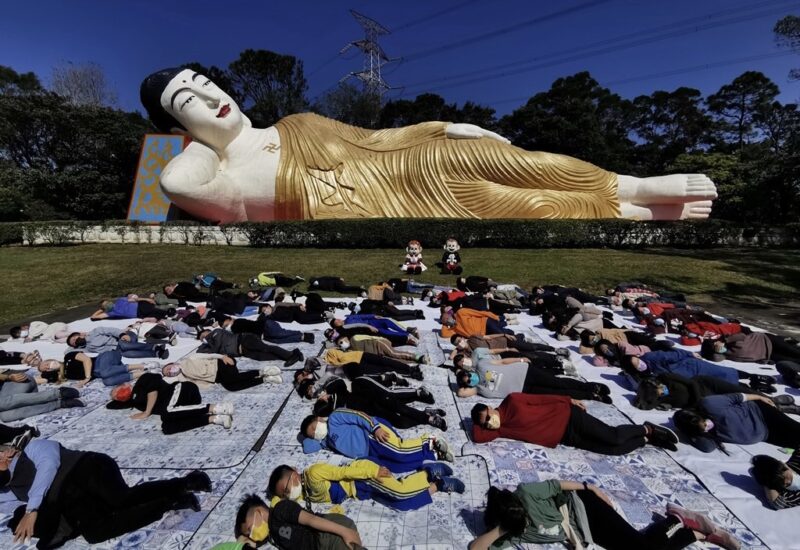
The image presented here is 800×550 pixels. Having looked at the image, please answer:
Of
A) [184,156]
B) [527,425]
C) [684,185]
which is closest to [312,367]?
[527,425]

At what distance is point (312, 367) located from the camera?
16.6 feet

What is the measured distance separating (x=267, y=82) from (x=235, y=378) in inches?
1474

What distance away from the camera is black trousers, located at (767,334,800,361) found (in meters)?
5.00

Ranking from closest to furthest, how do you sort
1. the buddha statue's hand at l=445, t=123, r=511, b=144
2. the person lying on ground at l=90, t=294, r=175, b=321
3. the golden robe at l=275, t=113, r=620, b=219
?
the person lying on ground at l=90, t=294, r=175, b=321 → the golden robe at l=275, t=113, r=620, b=219 → the buddha statue's hand at l=445, t=123, r=511, b=144

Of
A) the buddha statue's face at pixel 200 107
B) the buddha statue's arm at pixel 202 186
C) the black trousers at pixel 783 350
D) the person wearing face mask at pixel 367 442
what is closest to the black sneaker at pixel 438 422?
the person wearing face mask at pixel 367 442

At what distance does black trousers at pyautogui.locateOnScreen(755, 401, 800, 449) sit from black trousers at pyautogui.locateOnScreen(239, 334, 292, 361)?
5.00m

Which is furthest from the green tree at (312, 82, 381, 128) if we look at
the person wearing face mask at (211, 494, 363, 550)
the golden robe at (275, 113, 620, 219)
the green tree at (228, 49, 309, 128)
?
the person wearing face mask at (211, 494, 363, 550)

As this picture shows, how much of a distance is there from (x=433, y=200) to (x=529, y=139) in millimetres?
23090

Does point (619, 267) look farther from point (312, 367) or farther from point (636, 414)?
point (312, 367)

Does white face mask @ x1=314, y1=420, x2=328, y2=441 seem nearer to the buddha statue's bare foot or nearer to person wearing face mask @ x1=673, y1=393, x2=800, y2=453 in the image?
person wearing face mask @ x1=673, y1=393, x2=800, y2=453

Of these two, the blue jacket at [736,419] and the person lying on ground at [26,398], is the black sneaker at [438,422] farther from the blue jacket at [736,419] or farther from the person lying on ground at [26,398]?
the person lying on ground at [26,398]

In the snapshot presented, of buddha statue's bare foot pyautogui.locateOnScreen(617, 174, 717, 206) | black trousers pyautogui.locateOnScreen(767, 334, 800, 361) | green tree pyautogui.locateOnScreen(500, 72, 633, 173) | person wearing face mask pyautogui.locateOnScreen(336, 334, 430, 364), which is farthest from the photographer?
green tree pyautogui.locateOnScreen(500, 72, 633, 173)

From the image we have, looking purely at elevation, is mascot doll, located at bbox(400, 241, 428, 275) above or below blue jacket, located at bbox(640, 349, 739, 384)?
above

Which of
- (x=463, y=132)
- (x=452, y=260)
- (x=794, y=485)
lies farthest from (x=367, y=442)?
(x=463, y=132)
